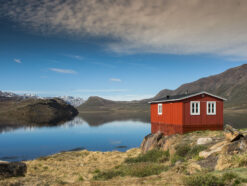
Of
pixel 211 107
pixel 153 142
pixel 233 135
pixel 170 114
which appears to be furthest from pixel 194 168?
pixel 211 107

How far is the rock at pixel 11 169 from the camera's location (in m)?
13.1

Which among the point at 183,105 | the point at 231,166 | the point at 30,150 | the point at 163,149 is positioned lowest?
the point at 30,150

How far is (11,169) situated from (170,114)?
21691 millimetres

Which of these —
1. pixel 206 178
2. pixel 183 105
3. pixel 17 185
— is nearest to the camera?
pixel 206 178

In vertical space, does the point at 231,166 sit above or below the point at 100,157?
above

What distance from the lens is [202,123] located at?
29.1 meters

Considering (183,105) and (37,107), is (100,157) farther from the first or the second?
(37,107)

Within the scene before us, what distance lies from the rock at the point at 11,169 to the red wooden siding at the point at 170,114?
19400mm

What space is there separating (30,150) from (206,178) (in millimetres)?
36691

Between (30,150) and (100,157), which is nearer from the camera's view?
(100,157)

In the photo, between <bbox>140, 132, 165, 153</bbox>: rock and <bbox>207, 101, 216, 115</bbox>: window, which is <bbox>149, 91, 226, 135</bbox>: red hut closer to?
<bbox>207, 101, 216, 115</bbox>: window

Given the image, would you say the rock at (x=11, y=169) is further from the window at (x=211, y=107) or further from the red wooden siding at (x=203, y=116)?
the window at (x=211, y=107)

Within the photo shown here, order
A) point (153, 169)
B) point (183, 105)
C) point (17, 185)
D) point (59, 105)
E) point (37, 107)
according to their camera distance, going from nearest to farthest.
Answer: point (17, 185) → point (153, 169) → point (183, 105) → point (37, 107) → point (59, 105)

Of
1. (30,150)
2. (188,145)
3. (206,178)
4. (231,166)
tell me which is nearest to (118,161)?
(188,145)
